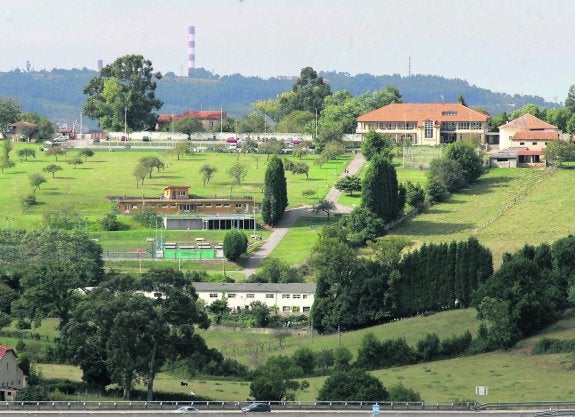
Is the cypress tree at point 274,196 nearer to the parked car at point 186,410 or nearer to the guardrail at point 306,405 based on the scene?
the guardrail at point 306,405

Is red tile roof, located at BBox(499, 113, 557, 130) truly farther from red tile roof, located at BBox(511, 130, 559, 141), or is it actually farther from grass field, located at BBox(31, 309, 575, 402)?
grass field, located at BBox(31, 309, 575, 402)

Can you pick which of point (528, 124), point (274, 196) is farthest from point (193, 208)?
point (528, 124)

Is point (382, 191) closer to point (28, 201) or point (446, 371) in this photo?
point (28, 201)

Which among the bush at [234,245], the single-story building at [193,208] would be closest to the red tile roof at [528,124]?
the single-story building at [193,208]

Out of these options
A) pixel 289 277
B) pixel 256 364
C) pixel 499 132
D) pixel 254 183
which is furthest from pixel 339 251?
pixel 499 132

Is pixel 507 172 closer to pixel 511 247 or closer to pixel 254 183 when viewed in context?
pixel 254 183

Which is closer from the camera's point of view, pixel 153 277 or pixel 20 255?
pixel 153 277
